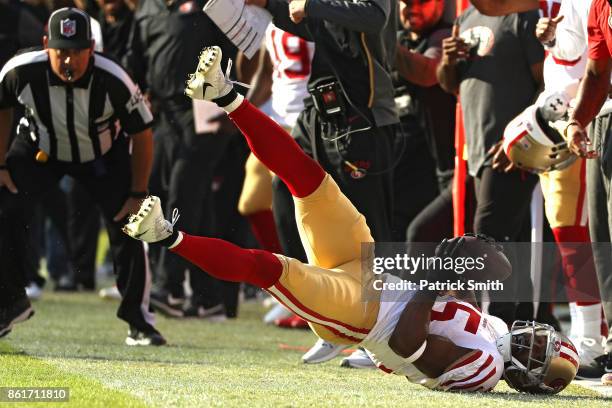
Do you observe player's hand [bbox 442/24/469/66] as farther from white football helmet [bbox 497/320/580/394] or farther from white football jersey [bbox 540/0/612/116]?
white football helmet [bbox 497/320/580/394]

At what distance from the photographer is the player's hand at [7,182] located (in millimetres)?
7457

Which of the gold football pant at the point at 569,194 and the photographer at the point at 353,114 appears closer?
the photographer at the point at 353,114

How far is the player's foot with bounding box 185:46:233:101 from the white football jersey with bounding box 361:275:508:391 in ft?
3.64

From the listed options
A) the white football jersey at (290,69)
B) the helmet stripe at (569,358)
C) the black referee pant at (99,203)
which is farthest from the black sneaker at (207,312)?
the helmet stripe at (569,358)

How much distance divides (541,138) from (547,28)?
0.55 metres

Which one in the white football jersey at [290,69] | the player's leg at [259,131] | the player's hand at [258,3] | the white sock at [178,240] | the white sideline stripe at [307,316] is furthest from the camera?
the white football jersey at [290,69]

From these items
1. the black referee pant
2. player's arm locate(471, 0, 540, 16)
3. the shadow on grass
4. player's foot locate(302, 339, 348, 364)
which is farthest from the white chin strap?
the black referee pant

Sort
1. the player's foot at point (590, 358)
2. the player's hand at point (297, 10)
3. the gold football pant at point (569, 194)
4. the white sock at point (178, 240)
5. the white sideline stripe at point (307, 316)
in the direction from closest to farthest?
the white sock at point (178, 240) < the white sideline stripe at point (307, 316) < the player's hand at point (297, 10) < the player's foot at point (590, 358) < the gold football pant at point (569, 194)

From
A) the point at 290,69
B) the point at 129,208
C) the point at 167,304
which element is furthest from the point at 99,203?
the point at 167,304

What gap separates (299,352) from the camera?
7.68 m

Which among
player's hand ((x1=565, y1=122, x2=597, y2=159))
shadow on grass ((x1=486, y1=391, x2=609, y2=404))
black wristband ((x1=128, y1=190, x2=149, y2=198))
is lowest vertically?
shadow on grass ((x1=486, y1=391, x2=609, y2=404))

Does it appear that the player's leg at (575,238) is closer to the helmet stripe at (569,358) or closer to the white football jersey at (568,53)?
the white football jersey at (568,53)

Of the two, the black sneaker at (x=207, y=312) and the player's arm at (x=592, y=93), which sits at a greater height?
the player's arm at (x=592, y=93)

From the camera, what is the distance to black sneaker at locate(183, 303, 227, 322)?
31.9 feet
